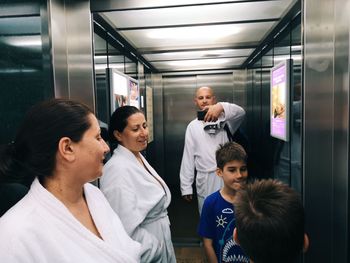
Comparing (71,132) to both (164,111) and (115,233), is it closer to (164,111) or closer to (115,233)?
(115,233)

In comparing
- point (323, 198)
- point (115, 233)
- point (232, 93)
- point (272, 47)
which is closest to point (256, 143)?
point (232, 93)

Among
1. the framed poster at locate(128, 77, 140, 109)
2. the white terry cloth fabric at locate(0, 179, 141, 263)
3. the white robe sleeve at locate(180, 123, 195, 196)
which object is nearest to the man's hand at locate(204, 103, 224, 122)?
the white robe sleeve at locate(180, 123, 195, 196)

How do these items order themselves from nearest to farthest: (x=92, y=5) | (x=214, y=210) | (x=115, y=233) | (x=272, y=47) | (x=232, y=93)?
(x=115, y=233) → (x=214, y=210) → (x=92, y=5) → (x=272, y=47) → (x=232, y=93)

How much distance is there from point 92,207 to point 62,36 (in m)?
1.19

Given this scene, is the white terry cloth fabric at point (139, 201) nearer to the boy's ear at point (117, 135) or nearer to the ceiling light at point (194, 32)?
the boy's ear at point (117, 135)

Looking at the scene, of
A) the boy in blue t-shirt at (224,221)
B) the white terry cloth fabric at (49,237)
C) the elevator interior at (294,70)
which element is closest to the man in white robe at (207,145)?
the elevator interior at (294,70)

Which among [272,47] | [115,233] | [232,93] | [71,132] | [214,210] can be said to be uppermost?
[272,47]

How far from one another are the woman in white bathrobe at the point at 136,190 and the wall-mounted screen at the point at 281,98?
3.71ft

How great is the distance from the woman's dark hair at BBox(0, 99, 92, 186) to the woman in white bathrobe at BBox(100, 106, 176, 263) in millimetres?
611

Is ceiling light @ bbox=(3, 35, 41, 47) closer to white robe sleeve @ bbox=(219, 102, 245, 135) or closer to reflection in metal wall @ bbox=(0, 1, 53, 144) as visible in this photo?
reflection in metal wall @ bbox=(0, 1, 53, 144)

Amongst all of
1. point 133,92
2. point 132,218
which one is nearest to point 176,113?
point 133,92

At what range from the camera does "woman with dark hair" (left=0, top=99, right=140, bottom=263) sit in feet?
3.11

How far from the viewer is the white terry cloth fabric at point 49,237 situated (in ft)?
2.98

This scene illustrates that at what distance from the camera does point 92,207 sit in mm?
1243
